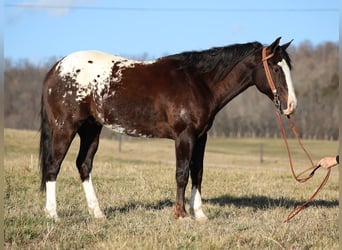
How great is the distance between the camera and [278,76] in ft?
23.4

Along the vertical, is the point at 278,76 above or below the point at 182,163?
above

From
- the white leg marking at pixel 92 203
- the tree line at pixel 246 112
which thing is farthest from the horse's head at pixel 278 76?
the tree line at pixel 246 112

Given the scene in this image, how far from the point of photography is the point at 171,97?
7.25m

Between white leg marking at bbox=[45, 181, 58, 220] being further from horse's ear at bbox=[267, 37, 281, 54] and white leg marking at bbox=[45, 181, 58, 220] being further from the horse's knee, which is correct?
horse's ear at bbox=[267, 37, 281, 54]

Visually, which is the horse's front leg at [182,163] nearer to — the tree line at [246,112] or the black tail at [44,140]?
the black tail at [44,140]

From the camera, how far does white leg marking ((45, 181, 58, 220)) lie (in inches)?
275

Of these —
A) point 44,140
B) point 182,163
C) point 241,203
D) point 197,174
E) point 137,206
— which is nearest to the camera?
point 182,163

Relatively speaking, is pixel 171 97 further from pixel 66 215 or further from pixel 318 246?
pixel 318 246

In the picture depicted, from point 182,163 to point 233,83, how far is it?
4.86 feet

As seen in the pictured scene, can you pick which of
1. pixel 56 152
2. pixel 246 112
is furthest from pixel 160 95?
pixel 246 112

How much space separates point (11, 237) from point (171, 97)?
3075 millimetres

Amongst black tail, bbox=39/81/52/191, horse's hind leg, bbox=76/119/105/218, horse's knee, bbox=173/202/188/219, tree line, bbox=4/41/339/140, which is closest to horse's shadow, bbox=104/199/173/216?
horse's hind leg, bbox=76/119/105/218

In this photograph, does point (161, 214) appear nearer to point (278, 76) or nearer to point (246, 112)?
point (278, 76)

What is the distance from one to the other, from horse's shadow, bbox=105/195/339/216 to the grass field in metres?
0.02
